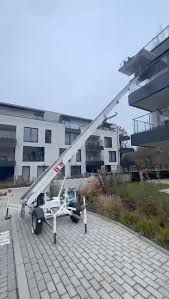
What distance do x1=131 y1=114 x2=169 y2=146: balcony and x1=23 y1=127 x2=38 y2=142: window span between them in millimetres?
20091

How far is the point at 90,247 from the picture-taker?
5.32 m

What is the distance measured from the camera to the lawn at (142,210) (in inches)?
230

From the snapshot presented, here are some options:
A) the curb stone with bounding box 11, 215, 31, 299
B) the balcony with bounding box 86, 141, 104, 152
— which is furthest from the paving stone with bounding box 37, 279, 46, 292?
the balcony with bounding box 86, 141, 104, 152

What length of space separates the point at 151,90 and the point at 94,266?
14957 millimetres

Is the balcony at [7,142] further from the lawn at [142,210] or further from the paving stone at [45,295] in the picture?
the paving stone at [45,295]

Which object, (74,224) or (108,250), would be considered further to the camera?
(74,224)

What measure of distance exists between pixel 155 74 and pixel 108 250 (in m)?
17.9

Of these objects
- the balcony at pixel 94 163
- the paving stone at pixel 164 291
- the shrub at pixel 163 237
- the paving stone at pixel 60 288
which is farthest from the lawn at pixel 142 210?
the balcony at pixel 94 163

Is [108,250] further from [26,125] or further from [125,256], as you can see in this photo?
[26,125]

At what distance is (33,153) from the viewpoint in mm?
32875

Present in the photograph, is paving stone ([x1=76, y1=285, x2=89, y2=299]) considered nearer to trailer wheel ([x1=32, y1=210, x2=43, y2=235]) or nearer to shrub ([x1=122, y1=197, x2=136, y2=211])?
trailer wheel ([x1=32, y1=210, x2=43, y2=235])

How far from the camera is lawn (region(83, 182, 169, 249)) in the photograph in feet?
19.2

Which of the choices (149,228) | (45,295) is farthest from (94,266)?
(149,228)

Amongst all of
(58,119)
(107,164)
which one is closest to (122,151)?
(107,164)
